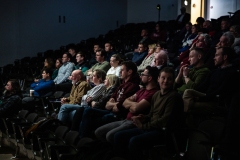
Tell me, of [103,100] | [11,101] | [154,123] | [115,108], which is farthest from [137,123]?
[11,101]

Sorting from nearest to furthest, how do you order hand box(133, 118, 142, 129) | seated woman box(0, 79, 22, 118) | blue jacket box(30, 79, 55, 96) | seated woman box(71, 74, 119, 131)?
hand box(133, 118, 142, 129) → seated woman box(71, 74, 119, 131) → seated woman box(0, 79, 22, 118) → blue jacket box(30, 79, 55, 96)

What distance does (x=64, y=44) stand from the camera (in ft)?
48.1

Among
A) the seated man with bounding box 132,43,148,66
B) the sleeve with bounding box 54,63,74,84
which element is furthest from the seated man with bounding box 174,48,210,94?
the sleeve with bounding box 54,63,74,84

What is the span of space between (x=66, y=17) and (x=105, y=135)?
32.2ft

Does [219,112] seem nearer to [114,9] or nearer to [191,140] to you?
[191,140]

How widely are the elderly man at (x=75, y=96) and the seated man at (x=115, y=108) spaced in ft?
2.35

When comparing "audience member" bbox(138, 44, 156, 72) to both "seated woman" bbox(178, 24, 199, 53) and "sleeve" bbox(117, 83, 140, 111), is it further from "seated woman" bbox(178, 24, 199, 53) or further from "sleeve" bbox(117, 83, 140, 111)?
"sleeve" bbox(117, 83, 140, 111)

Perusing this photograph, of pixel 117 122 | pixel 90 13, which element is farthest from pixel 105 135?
pixel 90 13

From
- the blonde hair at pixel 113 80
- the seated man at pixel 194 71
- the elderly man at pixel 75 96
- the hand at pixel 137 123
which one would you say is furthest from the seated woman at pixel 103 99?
the hand at pixel 137 123

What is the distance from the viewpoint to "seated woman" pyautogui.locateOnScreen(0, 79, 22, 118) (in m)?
7.55

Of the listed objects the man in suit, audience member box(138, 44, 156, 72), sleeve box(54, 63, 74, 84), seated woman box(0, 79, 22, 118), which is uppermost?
the man in suit

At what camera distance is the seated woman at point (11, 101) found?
7.55 m

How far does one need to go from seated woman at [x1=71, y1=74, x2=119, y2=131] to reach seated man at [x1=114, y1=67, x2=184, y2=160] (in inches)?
50.0

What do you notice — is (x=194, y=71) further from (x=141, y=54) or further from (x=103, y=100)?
(x=141, y=54)
